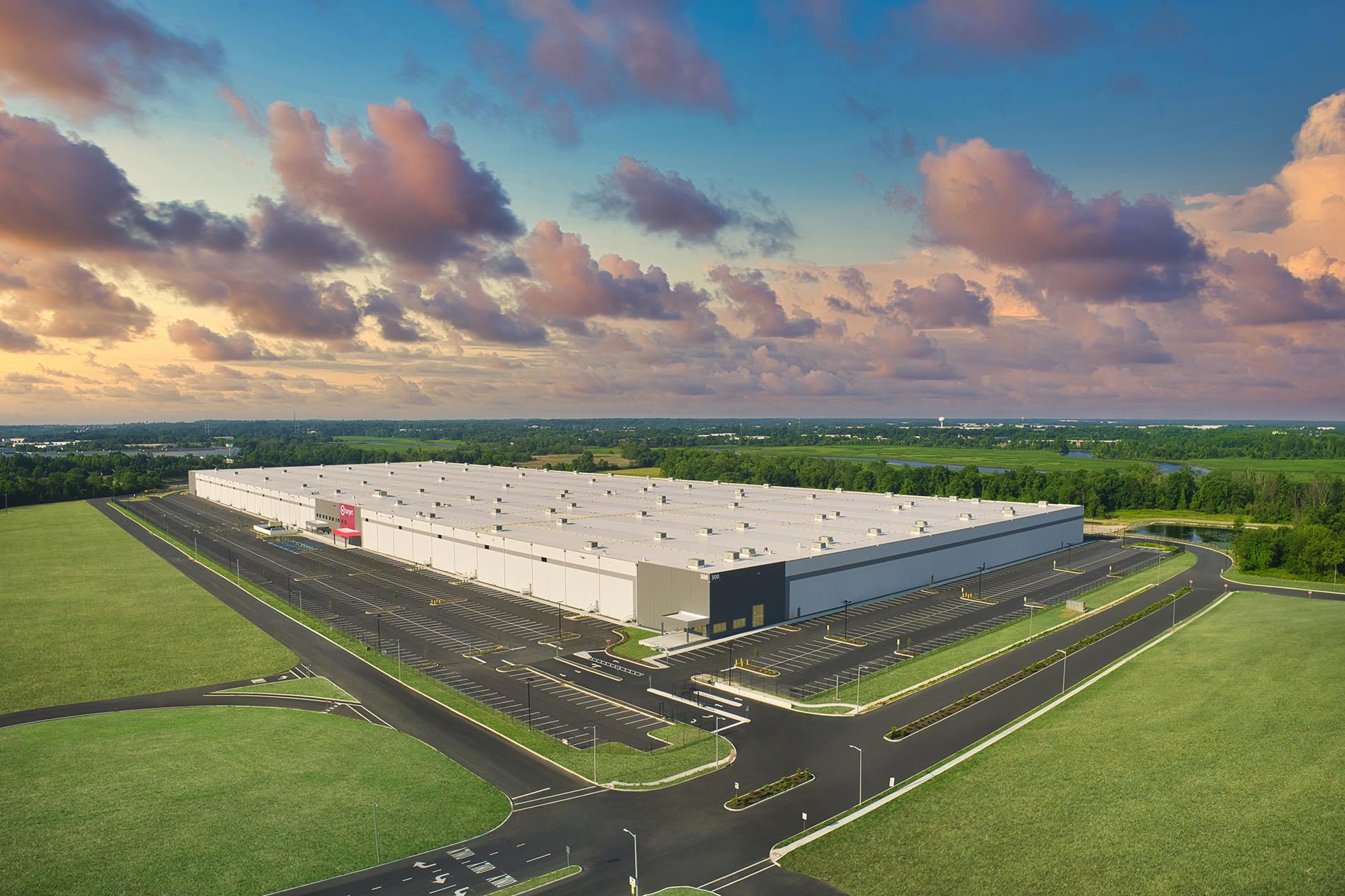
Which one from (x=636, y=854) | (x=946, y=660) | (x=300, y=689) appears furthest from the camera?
(x=946, y=660)

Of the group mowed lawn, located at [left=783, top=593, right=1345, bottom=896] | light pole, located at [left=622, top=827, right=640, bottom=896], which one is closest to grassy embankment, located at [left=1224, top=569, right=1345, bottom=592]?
mowed lawn, located at [left=783, top=593, right=1345, bottom=896]

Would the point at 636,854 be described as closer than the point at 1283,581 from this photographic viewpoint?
Yes

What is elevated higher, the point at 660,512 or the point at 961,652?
the point at 660,512

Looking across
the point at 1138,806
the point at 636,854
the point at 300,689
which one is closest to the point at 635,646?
the point at 300,689

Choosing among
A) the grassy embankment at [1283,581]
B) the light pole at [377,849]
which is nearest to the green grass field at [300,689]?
the light pole at [377,849]

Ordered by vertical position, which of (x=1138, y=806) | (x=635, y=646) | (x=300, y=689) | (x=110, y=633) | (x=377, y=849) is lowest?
(x=110, y=633)

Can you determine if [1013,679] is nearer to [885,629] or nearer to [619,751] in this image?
[885,629]

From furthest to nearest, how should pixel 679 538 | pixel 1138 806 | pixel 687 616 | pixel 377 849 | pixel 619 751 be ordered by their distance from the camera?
pixel 679 538 < pixel 687 616 < pixel 619 751 < pixel 1138 806 < pixel 377 849

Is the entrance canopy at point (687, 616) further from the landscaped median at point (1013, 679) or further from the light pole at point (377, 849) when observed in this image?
the light pole at point (377, 849)
